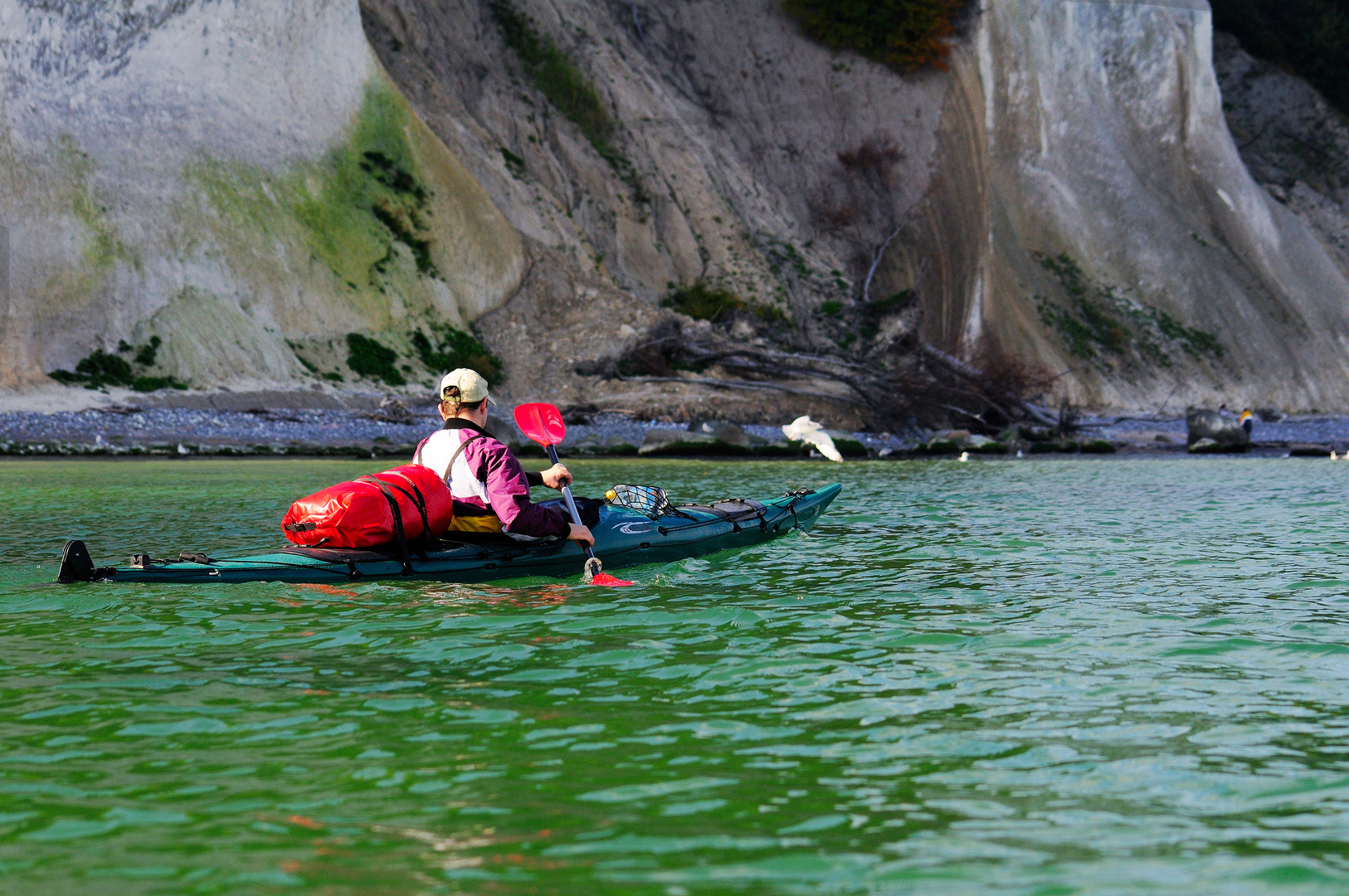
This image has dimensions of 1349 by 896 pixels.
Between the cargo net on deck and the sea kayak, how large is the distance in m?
0.03

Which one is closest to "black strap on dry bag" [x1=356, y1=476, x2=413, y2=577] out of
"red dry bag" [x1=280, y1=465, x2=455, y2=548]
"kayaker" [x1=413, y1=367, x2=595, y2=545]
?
"red dry bag" [x1=280, y1=465, x2=455, y2=548]

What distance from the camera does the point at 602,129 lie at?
103ft

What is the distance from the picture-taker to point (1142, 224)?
36625mm

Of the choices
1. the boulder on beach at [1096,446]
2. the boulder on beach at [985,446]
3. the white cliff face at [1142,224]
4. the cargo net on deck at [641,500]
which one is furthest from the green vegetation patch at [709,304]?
the cargo net on deck at [641,500]

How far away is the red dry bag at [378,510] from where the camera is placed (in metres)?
7.10

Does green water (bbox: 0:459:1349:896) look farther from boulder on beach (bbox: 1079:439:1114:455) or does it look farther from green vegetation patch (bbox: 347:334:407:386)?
boulder on beach (bbox: 1079:439:1114:455)

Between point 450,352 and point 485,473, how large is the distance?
18.8 metres

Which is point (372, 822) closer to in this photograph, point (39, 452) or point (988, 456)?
point (39, 452)

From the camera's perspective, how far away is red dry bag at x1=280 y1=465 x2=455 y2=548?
23.3ft

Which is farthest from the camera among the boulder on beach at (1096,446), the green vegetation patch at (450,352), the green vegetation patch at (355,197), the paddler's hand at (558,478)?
the green vegetation patch at (450,352)

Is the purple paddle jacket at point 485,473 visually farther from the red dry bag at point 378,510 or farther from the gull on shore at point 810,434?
the gull on shore at point 810,434

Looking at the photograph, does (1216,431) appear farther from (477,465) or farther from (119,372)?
(477,465)

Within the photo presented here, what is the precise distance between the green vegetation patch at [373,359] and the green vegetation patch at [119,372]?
3.32 meters

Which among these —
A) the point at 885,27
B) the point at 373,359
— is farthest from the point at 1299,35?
the point at 373,359
